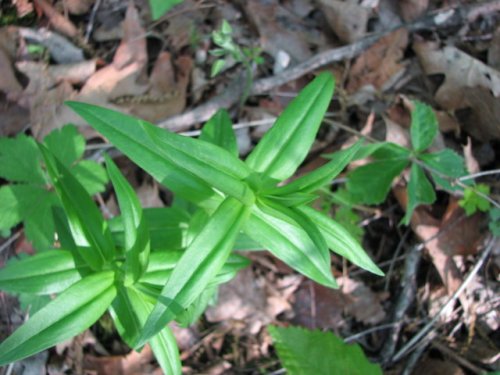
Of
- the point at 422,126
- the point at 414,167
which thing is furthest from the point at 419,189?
the point at 422,126

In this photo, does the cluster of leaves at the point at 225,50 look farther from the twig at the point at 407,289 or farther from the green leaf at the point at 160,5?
the twig at the point at 407,289

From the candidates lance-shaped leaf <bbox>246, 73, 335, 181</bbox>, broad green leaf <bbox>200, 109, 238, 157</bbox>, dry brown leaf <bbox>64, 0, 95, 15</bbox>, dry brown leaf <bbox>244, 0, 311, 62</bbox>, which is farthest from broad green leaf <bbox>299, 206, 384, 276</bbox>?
dry brown leaf <bbox>64, 0, 95, 15</bbox>

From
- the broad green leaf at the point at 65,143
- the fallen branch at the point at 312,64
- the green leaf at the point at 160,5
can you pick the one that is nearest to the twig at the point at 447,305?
the fallen branch at the point at 312,64

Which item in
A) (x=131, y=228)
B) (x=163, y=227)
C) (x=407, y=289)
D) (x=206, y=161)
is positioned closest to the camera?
(x=206, y=161)

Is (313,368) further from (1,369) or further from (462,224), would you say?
(1,369)

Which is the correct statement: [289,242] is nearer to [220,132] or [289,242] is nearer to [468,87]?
[220,132]

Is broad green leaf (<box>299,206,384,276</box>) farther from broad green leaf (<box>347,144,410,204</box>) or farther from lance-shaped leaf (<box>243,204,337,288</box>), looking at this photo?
broad green leaf (<box>347,144,410,204</box>)
